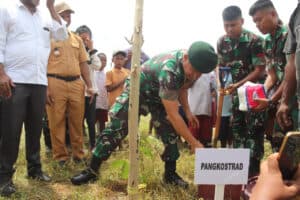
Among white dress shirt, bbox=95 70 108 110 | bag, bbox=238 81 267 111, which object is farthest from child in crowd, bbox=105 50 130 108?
bag, bbox=238 81 267 111

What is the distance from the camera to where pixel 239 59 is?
4.27 m

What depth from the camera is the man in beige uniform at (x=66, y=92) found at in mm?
4219

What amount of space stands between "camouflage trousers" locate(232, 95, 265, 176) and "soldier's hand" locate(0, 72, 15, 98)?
2.26 metres

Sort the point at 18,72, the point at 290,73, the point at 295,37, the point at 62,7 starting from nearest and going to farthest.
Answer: the point at 295,37 < the point at 290,73 < the point at 18,72 < the point at 62,7

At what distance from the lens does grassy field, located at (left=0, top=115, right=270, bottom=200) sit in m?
3.29

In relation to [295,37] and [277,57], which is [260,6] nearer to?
[277,57]

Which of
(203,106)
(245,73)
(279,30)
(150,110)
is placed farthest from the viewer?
(203,106)

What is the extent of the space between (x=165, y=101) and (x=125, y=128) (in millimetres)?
686

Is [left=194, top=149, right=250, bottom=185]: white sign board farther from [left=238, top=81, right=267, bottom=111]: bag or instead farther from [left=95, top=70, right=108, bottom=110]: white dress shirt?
[left=95, top=70, right=108, bottom=110]: white dress shirt

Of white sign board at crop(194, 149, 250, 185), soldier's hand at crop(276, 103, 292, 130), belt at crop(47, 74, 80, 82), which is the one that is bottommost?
white sign board at crop(194, 149, 250, 185)

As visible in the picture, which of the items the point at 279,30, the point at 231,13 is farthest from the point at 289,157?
the point at 231,13

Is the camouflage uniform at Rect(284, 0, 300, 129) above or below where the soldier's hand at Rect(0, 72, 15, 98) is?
above

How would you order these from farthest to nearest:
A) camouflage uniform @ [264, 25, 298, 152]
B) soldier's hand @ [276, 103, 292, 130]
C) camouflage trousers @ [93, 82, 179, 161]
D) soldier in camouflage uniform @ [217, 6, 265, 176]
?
soldier in camouflage uniform @ [217, 6, 265, 176], camouflage trousers @ [93, 82, 179, 161], camouflage uniform @ [264, 25, 298, 152], soldier's hand @ [276, 103, 292, 130]

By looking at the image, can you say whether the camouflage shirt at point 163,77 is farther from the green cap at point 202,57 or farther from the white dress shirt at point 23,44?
the white dress shirt at point 23,44
